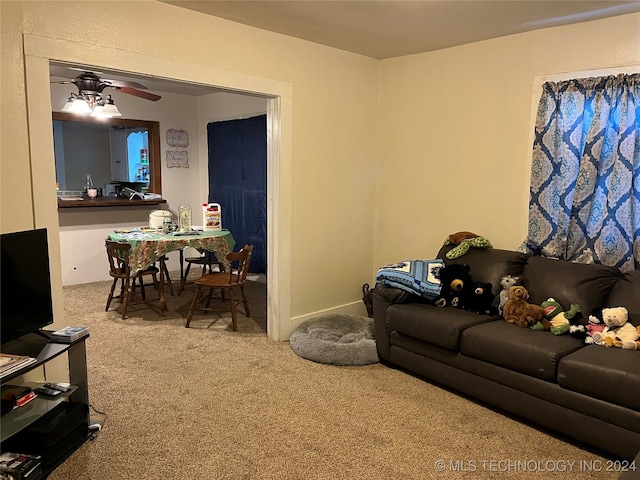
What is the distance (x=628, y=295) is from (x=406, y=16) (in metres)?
2.29

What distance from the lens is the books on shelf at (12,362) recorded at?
78.5 inches

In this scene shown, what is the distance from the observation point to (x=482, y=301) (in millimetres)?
3273

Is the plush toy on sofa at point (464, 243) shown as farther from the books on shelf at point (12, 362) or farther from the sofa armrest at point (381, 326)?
the books on shelf at point (12, 362)

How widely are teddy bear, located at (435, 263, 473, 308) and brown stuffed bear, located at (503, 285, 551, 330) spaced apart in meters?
0.29

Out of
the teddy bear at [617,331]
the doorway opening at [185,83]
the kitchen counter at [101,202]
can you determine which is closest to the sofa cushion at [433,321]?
the teddy bear at [617,331]

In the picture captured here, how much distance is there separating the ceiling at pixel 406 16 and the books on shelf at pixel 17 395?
241 centimetres

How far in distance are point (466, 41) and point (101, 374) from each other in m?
3.77

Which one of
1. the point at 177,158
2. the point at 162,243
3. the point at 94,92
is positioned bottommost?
the point at 162,243

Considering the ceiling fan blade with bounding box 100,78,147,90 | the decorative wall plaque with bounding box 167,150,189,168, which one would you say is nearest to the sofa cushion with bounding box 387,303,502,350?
the ceiling fan blade with bounding box 100,78,147,90

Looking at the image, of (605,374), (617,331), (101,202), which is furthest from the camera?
(101,202)

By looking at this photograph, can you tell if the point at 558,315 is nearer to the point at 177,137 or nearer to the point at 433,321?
the point at 433,321

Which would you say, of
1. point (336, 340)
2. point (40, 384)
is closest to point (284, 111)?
point (336, 340)

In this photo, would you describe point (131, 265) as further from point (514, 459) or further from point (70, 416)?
point (514, 459)

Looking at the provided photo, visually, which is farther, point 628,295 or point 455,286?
point 455,286
